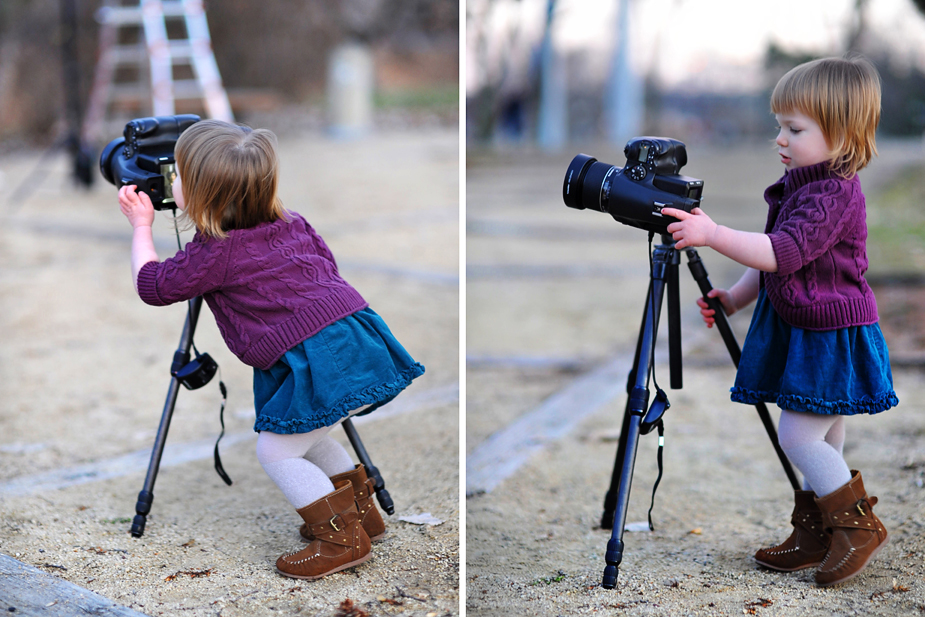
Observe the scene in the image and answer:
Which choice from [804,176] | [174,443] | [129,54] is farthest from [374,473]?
[129,54]

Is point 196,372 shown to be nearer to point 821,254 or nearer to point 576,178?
point 576,178

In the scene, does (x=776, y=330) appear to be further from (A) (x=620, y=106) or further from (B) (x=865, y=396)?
(A) (x=620, y=106)

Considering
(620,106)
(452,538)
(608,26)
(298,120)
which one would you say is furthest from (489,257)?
(608,26)

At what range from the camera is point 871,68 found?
2086 mm

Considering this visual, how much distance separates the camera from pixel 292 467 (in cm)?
220

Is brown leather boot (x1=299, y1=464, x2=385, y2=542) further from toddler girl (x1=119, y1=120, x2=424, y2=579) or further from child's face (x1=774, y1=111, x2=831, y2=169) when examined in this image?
child's face (x1=774, y1=111, x2=831, y2=169)

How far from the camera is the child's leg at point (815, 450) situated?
214 cm

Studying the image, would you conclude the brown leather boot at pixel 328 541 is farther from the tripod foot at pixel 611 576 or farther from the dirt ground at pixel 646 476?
the tripod foot at pixel 611 576

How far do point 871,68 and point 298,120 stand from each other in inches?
665

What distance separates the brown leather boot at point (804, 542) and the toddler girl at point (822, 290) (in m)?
0.08

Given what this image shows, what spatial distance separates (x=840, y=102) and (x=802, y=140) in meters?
0.12

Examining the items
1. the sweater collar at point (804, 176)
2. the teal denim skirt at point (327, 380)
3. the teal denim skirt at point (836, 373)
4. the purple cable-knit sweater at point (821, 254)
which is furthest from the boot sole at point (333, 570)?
the sweater collar at point (804, 176)

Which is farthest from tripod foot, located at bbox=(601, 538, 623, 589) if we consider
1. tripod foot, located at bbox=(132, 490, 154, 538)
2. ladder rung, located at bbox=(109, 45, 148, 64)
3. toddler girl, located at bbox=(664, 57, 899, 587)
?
ladder rung, located at bbox=(109, 45, 148, 64)

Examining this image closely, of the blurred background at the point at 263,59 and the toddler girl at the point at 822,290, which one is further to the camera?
the blurred background at the point at 263,59
